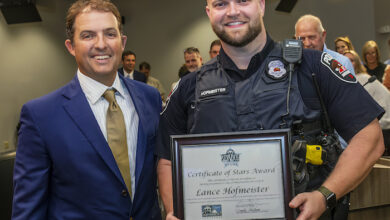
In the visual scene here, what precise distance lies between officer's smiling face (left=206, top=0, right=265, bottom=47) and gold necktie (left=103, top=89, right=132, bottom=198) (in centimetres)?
53

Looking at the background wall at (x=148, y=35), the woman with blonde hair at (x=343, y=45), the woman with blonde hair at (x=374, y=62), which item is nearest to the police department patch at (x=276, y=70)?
the woman with blonde hair at (x=343, y=45)

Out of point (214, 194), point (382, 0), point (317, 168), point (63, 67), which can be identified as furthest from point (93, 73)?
point (382, 0)

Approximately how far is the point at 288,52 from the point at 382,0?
8.92 metres

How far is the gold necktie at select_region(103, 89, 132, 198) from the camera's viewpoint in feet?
5.27

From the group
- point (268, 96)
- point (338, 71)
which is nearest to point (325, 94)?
point (338, 71)

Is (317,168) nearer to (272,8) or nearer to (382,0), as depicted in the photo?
(272,8)

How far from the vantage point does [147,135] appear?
169 cm

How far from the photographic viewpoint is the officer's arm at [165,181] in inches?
59.4

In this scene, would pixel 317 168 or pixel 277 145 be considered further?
pixel 317 168

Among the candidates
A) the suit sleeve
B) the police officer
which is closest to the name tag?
the police officer

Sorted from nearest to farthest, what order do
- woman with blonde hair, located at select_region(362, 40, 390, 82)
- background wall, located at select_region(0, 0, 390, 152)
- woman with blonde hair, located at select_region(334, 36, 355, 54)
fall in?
woman with blonde hair, located at select_region(334, 36, 355, 54) → woman with blonde hair, located at select_region(362, 40, 390, 82) → background wall, located at select_region(0, 0, 390, 152)

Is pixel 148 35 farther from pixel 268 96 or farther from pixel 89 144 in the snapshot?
pixel 268 96

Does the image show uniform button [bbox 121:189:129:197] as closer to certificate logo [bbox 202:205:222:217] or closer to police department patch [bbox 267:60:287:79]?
certificate logo [bbox 202:205:222:217]

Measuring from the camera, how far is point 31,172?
5.06 ft
